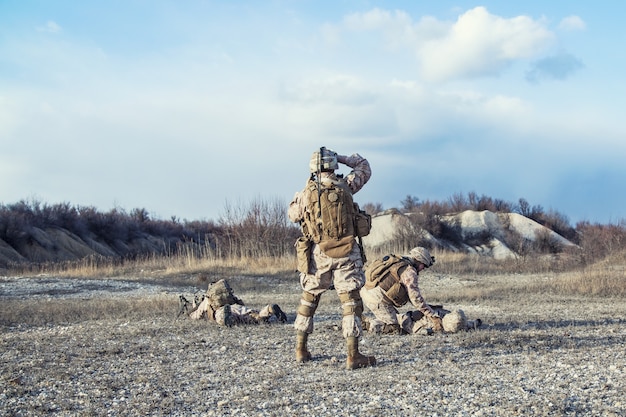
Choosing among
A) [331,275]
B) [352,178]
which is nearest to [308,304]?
[331,275]

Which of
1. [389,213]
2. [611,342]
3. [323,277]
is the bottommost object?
[611,342]

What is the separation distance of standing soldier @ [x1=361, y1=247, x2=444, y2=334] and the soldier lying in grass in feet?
5.91

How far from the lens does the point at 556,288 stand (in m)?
15.5

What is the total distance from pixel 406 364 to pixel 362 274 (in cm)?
100

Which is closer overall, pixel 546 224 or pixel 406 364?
pixel 406 364

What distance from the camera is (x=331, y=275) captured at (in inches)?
283

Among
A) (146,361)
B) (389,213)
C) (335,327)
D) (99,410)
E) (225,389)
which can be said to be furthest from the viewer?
(389,213)

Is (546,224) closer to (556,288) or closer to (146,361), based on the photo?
(556,288)

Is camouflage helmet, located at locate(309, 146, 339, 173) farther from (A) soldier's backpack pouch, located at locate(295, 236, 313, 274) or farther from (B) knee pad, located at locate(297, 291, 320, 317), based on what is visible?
(B) knee pad, located at locate(297, 291, 320, 317)

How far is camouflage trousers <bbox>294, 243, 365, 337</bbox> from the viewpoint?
7.06 meters

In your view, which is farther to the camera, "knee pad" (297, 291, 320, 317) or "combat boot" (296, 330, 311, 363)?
"combat boot" (296, 330, 311, 363)

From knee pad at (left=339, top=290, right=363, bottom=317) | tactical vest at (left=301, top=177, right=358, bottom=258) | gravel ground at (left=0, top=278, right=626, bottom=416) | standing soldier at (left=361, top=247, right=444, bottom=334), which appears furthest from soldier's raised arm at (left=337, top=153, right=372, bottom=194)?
standing soldier at (left=361, top=247, right=444, bottom=334)

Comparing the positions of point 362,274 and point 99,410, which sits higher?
point 362,274

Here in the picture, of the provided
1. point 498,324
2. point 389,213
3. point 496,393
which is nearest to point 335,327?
point 498,324
